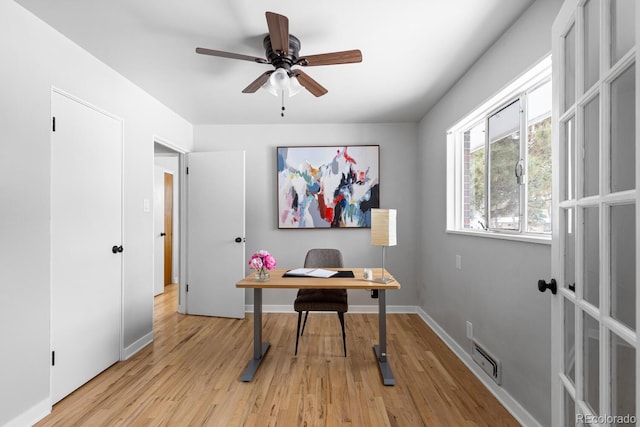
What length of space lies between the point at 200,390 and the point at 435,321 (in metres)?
2.36

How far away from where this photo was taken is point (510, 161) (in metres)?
2.14

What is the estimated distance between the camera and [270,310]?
12.9 ft

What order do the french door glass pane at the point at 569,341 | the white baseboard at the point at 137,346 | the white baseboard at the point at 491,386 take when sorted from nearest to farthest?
the french door glass pane at the point at 569,341 → the white baseboard at the point at 491,386 → the white baseboard at the point at 137,346

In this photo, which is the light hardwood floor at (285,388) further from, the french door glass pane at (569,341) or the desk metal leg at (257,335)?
the french door glass pane at (569,341)

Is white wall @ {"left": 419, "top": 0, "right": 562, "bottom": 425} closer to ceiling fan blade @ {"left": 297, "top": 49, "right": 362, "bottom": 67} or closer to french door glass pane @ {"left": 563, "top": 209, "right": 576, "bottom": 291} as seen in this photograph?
french door glass pane @ {"left": 563, "top": 209, "right": 576, "bottom": 291}

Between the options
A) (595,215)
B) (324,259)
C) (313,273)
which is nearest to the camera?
(595,215)

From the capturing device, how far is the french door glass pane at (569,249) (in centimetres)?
115

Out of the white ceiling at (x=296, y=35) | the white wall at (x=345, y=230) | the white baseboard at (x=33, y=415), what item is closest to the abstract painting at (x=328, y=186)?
the white wall at (x=345, y=230)

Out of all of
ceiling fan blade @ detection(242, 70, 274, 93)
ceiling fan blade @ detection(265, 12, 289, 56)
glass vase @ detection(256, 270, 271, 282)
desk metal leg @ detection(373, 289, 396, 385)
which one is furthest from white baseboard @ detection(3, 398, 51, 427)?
ceiling fan blade @ detection(265, 12, 289, 56)

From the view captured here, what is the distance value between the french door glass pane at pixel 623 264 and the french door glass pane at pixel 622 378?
0.07m

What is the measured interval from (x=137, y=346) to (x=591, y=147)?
3448 mm

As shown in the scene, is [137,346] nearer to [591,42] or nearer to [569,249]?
[569,249]

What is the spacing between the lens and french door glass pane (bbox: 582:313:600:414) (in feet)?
3.15

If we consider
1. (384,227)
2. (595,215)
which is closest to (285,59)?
(384,227)
